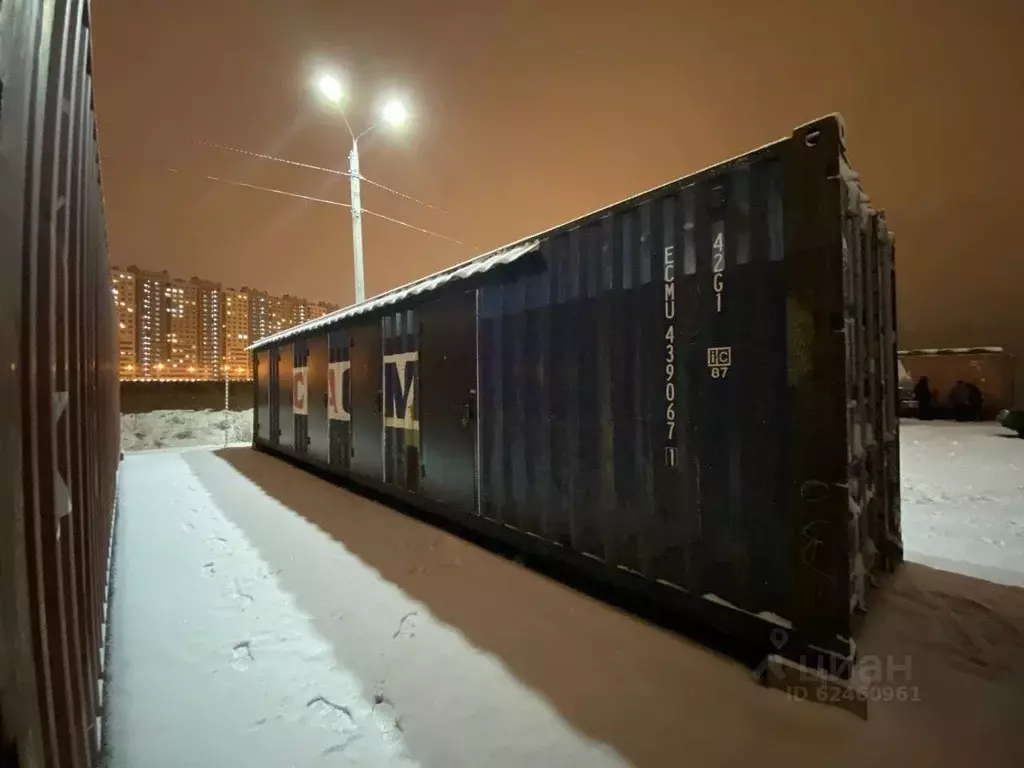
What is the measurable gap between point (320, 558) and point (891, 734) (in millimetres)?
4153

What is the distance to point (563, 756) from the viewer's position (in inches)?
80.0

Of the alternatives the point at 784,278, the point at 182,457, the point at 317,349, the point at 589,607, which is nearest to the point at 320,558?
the point at 589,607

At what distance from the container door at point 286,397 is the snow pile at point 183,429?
5709 mm

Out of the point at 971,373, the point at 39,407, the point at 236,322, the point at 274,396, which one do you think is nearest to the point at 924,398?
the point at 971,373

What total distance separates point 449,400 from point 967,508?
6.34m

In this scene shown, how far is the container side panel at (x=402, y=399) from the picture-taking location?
5.70m

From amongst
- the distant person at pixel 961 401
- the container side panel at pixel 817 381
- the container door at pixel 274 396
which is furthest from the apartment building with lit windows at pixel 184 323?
the distant person at pixel 961 401

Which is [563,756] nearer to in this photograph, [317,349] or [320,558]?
[320,558]

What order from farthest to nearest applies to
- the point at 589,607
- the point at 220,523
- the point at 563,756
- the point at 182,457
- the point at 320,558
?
the point at 182,457
the point at 220,523
the point at 320,558
the point at 589,607
the point at 563,756

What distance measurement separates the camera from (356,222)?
10.9m

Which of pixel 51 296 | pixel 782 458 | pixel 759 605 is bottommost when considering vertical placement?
pixel 759 605

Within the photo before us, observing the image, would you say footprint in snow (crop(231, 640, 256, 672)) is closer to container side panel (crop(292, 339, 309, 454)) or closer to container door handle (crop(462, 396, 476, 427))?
container door handle (crop(462, 396, 476, 427))

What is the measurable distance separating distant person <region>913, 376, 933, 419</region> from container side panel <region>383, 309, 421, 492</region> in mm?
21554

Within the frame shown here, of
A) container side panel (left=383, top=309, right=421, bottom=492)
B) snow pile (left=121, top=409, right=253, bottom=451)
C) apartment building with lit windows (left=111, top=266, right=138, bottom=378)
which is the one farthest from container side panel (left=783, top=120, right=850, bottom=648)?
apartment building with lit windows (left=111, top=266, right=138, bottom=378)
